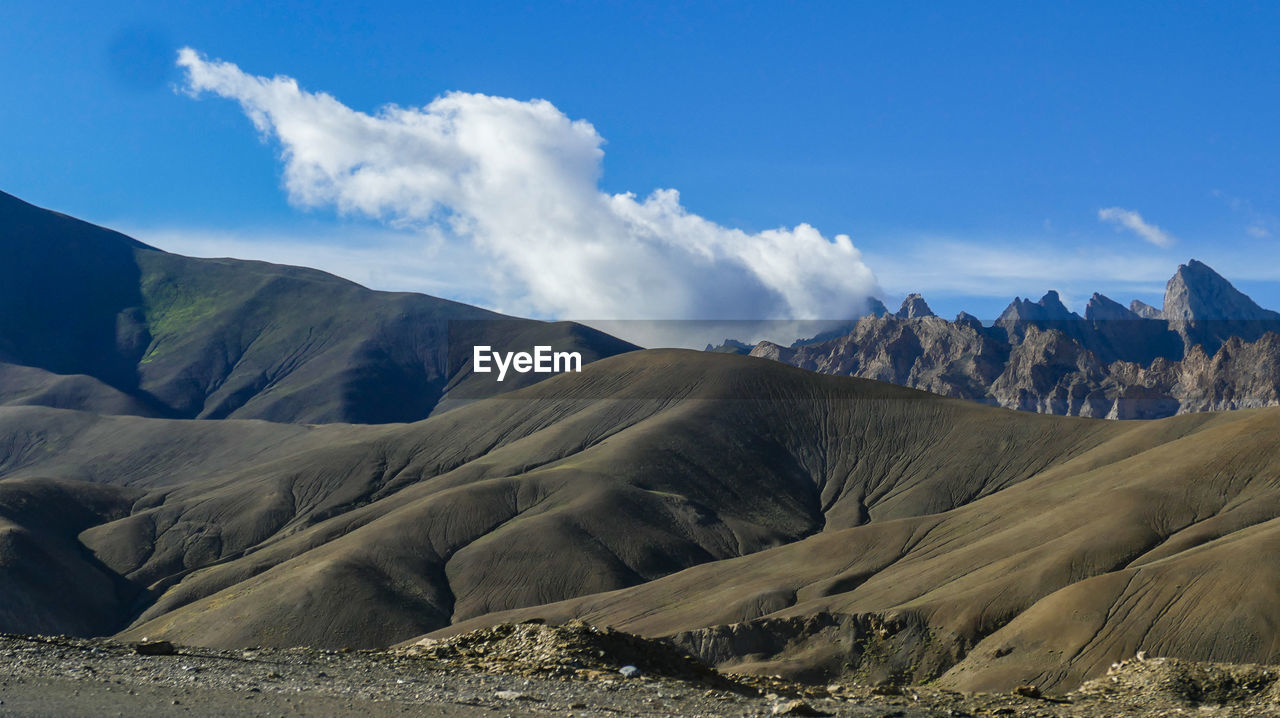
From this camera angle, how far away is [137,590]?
15638 centimetres

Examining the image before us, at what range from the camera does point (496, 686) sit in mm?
22812

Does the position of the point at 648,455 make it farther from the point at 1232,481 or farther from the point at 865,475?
the point at 1232,481

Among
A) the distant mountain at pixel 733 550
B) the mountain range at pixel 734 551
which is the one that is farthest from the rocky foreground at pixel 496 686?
the mountain range at pixel 734 551

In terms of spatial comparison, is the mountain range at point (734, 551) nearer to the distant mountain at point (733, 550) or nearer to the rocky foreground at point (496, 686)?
the distant mountain at point (733, 550)

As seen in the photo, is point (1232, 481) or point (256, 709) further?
point (1232, 481)

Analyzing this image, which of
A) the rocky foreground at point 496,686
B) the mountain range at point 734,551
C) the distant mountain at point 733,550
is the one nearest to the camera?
the rocky foreground at point 496,686

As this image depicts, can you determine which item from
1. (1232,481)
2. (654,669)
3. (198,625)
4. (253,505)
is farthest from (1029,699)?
(253,505)

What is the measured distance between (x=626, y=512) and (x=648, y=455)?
83.7ft

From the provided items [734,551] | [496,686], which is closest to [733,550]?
[734,551]

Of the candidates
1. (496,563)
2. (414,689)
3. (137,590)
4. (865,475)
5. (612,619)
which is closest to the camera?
(414,689)

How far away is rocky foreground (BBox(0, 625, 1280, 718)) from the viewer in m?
20.7

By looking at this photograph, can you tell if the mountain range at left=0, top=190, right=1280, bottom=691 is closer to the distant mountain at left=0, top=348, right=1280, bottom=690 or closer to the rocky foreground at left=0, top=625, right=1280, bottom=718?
the distant mountain at left=0, top=348, right=1280, bottom=690

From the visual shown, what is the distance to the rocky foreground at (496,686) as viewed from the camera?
20703 mm

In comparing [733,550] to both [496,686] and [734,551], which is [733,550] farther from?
[496,686]
